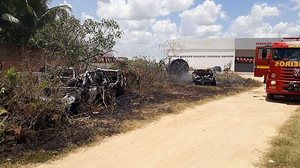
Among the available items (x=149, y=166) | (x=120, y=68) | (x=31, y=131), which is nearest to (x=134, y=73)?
(x=120, y=68)

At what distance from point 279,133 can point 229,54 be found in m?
62.8

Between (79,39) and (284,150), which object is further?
(79,39)

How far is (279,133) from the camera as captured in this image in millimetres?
10945

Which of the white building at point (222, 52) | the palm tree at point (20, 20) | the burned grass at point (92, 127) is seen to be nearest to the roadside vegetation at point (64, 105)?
the burned grass at point (92, 127)

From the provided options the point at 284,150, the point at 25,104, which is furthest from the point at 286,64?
the point at 25,104

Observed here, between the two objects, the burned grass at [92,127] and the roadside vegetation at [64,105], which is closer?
the burned grass at [92,127]

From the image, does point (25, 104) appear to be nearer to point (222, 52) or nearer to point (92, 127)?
point (92, 127)

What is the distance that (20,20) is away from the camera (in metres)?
27.6

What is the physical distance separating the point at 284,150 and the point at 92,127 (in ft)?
15.6

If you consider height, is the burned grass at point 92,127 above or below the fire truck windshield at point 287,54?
below

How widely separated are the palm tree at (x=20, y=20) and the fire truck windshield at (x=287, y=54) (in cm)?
1452

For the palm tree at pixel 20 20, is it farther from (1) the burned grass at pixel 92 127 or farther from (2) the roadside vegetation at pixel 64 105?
(1) the burned grass at pixel 92 127

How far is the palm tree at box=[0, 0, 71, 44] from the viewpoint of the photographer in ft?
88.1

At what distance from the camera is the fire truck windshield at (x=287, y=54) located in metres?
17.8
